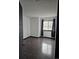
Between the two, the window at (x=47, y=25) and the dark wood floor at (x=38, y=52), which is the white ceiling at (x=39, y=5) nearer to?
the dark wood floor at (x=38, y=52)

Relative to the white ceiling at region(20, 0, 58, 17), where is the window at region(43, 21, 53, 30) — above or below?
below

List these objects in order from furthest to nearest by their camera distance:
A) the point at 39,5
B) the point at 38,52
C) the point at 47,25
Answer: the point at 47,25, the point at 38,52, the point at 39,5

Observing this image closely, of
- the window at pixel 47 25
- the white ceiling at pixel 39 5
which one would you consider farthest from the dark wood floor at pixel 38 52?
the window at pixel 47 25

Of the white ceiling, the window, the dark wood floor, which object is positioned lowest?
the dark wood floor

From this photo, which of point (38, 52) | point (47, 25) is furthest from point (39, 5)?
point (47, 25)

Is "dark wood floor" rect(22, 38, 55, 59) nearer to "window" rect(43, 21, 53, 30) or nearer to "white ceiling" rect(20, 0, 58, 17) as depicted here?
"white ceiling" rect(20, 0, 58, 17)

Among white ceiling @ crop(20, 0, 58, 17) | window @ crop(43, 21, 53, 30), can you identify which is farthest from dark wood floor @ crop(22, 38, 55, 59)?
window @ crop(43, 21, 53, 30)

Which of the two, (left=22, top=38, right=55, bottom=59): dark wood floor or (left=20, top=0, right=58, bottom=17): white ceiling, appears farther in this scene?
(left=22, top=38, right=55, bottom=59): dark wood floor

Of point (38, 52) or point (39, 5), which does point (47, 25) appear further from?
point (38, 52)

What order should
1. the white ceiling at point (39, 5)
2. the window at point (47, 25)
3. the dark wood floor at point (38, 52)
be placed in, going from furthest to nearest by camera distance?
the window at point (47, 25) → the dark wood floor at point (38, 52) → the white ceiling at point (39, 5)

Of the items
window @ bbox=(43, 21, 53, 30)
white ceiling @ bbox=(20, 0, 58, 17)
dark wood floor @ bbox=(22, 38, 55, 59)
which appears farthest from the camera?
window @ bbox=(43, 21, 53, 30)
